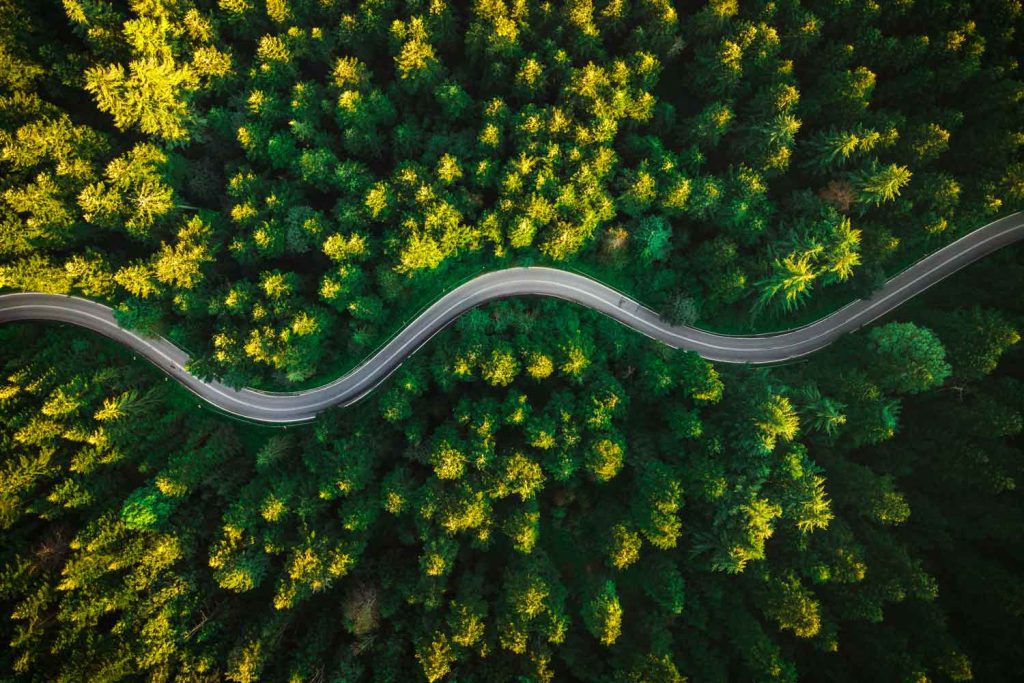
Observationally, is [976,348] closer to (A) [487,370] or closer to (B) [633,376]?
(B) [633,376]

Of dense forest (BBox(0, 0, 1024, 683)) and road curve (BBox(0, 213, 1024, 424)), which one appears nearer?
dense forest (BBox(0, 0, 1024, 683))

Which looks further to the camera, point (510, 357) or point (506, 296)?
point (506, 296)

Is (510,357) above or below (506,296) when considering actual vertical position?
below

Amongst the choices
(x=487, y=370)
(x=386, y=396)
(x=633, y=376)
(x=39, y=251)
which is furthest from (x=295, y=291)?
(x=633, y=376)

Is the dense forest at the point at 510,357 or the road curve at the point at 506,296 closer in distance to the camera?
the dense forest at the point at 510,357
